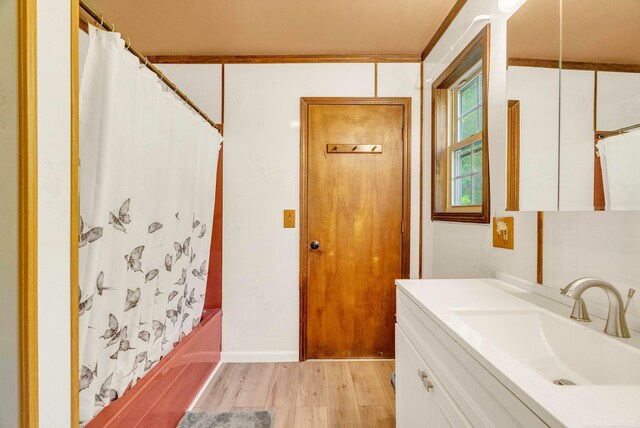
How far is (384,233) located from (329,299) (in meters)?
0.64

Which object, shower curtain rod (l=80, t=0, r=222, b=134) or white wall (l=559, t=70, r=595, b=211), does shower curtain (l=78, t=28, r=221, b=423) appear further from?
white wall (l=559, t=70, r=595, b=211)

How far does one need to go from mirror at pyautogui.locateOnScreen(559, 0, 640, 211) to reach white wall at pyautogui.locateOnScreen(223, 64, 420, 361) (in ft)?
4.08

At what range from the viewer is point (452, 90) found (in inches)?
78.2

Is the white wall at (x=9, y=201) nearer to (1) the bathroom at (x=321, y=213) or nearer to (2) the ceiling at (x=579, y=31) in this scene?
(1) the bathroom at (x=321, y=213)

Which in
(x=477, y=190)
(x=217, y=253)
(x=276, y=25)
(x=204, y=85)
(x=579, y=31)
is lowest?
(x=217, y=253)

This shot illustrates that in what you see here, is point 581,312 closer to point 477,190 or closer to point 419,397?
point 419,397

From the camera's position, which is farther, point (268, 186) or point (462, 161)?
point (268, 186)

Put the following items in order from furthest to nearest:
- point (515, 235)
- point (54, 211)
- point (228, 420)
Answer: point (228, 420) < point (515, 235) < point (54, 211)

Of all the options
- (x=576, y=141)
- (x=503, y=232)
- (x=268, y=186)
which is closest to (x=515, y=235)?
(x=503, y=232)

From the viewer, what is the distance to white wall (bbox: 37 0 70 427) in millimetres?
751

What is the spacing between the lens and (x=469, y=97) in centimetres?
184

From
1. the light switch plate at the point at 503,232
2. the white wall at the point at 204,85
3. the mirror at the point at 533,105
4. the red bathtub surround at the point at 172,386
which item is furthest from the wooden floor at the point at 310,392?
the white wall at the point at 204,85

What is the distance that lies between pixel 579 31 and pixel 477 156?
782 mm

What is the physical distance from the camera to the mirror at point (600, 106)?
2.65 feet
